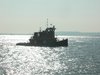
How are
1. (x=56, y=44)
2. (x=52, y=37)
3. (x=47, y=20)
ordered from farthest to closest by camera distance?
1. (x=47, y=20)
2. (x=56, y=44)
3. (x=52, y=37)

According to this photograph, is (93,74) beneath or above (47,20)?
beneath

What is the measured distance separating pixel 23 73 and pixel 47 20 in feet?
353

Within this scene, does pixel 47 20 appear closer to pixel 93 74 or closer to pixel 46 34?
pixel 46 34

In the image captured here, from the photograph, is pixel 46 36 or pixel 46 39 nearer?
A: pixel 46 36

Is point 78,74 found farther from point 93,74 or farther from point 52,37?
point 52,37

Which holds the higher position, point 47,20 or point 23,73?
point 47,20

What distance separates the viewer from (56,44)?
152m

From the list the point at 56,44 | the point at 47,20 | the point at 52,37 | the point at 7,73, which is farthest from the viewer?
A: the point at 47,20

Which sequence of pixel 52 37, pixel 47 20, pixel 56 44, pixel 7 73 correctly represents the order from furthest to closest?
pixel 47 20 < pixel 56 44 < pixel 52 37 < pixel 7 73

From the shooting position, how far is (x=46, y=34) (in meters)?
143

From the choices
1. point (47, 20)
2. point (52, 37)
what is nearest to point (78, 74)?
point (52, 37)

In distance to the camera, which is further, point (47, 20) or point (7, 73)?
point (47, 20)

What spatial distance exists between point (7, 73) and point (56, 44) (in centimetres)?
9586

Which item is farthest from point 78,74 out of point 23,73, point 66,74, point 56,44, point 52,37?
point 56,44
